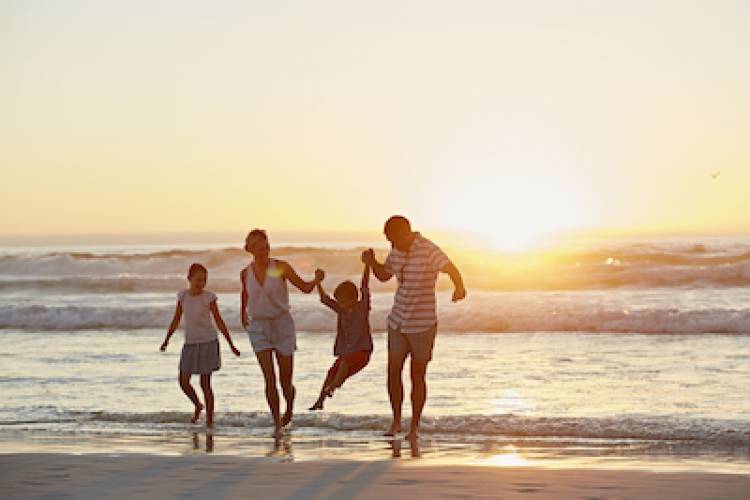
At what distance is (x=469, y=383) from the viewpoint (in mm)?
13406

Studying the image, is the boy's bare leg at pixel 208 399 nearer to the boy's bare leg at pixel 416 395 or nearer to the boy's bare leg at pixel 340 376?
the boy's bare leg at pixel 340 376

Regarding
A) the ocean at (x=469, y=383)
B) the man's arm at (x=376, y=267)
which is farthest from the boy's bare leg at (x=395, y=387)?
the man's arm at (x=376, y=267)

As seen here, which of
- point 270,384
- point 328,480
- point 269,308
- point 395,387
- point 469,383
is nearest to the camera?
point 328,480

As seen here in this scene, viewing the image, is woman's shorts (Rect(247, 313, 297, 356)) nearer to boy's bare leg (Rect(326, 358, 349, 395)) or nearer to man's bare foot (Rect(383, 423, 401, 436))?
boy's bare leg (Rect(326, 358, 349, 395))

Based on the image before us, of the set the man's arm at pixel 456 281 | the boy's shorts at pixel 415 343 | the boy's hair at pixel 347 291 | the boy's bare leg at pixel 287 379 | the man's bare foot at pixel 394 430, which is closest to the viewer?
the man's arm at pixel 456 281

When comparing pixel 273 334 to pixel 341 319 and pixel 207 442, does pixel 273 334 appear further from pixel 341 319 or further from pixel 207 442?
pixel 207 442

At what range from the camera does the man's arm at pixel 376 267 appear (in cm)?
946

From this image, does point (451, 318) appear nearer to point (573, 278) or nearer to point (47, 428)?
point (47, 428)

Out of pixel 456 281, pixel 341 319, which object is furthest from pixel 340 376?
pixel 456 281

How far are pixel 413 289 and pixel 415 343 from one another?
0.46m

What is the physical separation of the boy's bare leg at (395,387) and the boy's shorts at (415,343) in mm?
113

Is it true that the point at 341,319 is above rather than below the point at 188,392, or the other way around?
above

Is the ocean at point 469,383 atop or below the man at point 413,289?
below

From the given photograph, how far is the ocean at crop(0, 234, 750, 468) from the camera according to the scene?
32.2ft
